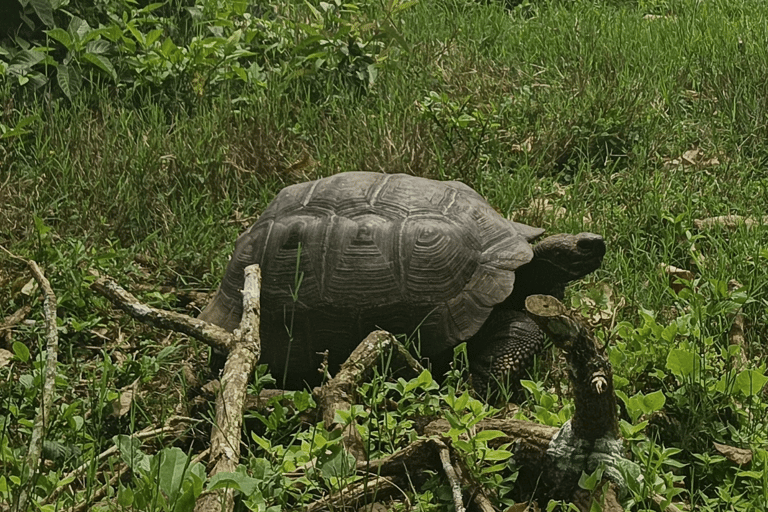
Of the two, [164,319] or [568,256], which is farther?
[568,256]

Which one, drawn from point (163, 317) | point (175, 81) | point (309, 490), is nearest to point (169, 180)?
point (175, 81)

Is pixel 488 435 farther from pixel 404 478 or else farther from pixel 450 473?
pixel 404 478

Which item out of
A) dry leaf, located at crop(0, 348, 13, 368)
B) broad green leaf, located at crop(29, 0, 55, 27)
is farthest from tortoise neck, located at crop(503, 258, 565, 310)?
broad green leaf, located at crop(29, 0, 55, 27)

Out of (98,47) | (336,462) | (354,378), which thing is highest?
(98,47)

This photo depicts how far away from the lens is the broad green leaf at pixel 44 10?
18.6 feet

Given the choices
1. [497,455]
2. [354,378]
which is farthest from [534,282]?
[497,455]

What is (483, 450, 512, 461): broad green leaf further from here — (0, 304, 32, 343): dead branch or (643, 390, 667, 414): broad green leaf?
(0, 304, 32, 343): dead branch

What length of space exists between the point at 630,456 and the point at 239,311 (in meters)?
1.80

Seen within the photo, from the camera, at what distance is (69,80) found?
5637 millimetres

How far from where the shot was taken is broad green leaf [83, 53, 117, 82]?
566cm

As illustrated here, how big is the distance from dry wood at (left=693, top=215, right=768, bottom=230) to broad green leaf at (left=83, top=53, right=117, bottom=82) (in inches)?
147

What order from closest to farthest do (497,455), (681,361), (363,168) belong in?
(497,455)
(681,361)
(363,168)

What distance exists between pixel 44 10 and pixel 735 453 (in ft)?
16.4

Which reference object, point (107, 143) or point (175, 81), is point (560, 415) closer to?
point (107, 143)
